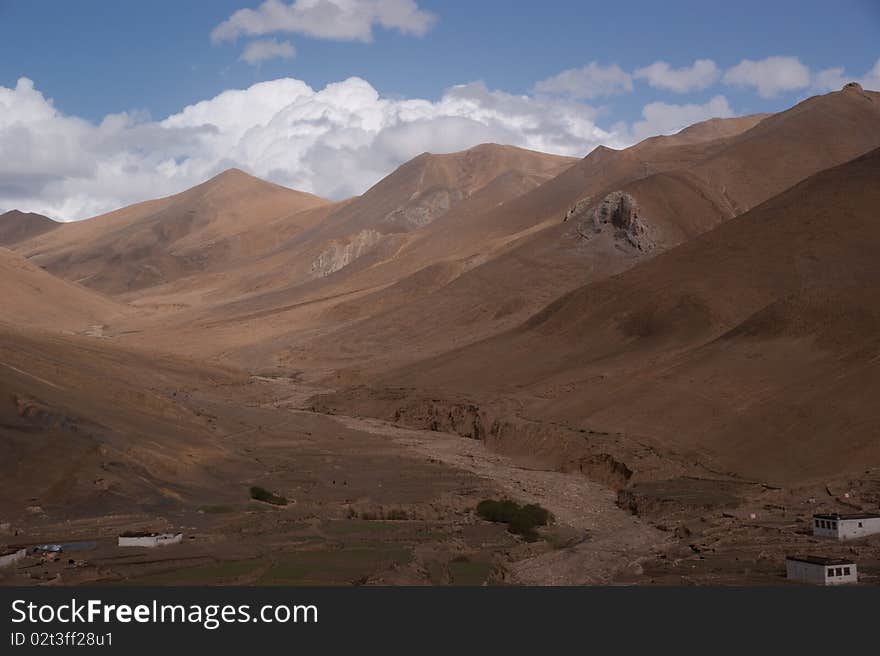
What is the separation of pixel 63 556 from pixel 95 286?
164m

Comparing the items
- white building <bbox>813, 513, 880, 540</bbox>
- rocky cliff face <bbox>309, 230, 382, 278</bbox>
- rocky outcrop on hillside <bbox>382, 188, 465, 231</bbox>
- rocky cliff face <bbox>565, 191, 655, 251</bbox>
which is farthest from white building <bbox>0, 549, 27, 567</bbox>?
rocky outcrop on hillside <bbox>382, 188, 465, 231</bbox>

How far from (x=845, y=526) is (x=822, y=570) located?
5701mm

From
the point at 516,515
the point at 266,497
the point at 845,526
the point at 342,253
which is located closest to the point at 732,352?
the point at 516,515

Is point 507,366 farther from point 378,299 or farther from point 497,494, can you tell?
point 378,299

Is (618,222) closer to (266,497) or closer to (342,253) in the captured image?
(342,253)

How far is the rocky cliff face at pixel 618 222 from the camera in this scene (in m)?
95.6

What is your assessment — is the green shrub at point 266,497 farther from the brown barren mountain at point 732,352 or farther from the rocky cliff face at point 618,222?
the rocky cliff face at point 618,222

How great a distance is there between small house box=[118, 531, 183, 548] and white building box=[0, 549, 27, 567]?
243 centimetres

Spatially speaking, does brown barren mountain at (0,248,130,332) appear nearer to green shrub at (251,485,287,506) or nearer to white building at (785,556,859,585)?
green shrub at (251,485,287,506)

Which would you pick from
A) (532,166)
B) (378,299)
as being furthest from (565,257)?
(532,166)

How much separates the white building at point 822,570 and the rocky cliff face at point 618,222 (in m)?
70.2

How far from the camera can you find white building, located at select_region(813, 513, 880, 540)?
30.1m

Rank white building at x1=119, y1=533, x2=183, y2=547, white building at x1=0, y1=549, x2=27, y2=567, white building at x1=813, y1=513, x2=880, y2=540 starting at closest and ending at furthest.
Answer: white building at x1=0, y1=549, x2=27, y2=567 < white building at x1=119, y1=533, x2=183, y2=547 < white building at x1=813, y1=513, x2=880, y2=540

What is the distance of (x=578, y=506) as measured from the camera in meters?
39.4
